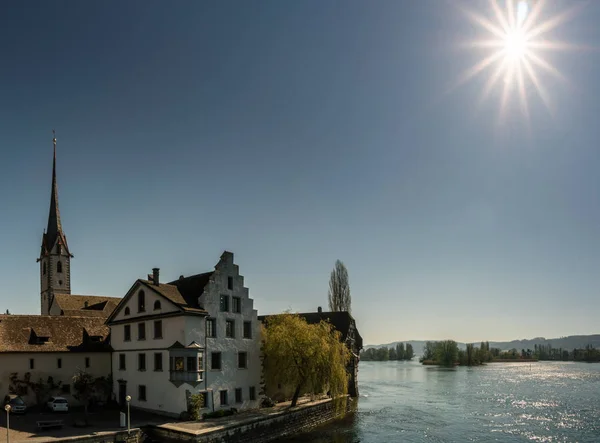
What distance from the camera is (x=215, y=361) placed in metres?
40.1

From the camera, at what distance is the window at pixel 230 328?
137 feet

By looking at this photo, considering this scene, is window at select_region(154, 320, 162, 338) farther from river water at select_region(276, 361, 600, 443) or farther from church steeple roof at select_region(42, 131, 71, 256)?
church steeple roof at select_region(42, 131, 71, 256)

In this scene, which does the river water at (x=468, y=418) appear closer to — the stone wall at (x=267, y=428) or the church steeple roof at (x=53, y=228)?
the stone wall at (x=267, y=428)

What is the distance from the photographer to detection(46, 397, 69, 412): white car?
40.4 m

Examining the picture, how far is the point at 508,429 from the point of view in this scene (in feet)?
140

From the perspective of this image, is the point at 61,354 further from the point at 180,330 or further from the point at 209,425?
the point at 209,425

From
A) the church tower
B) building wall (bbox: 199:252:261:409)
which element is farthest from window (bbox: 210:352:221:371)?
the church tower

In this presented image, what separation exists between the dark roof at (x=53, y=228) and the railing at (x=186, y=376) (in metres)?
48.4

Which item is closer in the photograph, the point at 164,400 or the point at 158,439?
the point at 158,439

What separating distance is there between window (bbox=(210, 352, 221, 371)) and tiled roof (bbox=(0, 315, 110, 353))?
13528 mm

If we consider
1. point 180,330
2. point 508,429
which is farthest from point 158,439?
point 508,429

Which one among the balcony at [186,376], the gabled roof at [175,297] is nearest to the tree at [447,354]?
the gabled roof at [175,297]

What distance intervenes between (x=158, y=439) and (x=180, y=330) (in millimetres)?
8015

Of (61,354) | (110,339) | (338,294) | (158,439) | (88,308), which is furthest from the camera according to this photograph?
(338,294)
